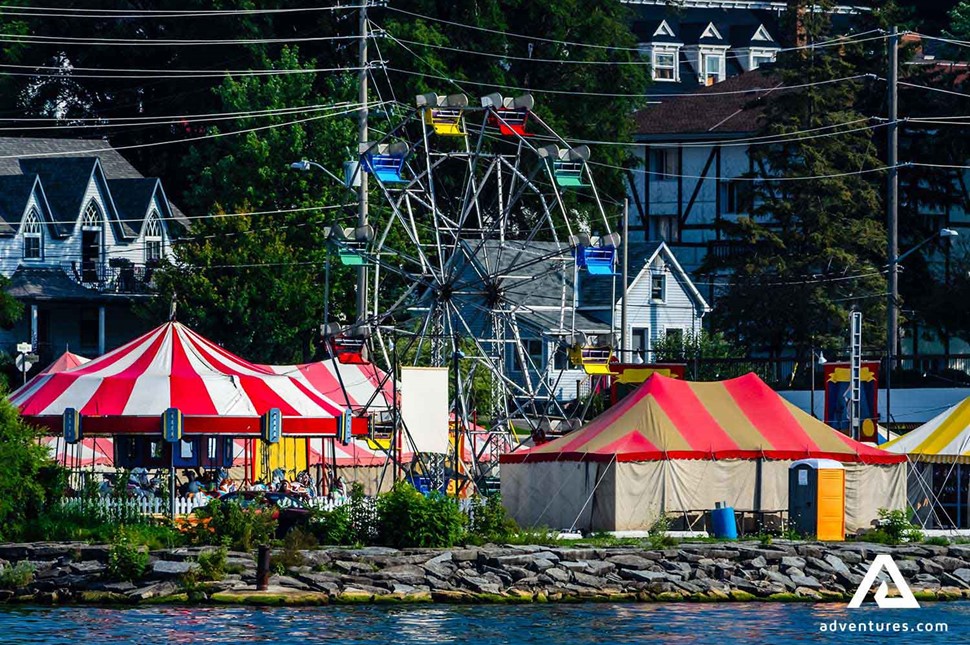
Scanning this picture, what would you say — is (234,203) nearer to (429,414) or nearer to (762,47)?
(429,414)

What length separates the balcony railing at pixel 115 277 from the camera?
281 feet

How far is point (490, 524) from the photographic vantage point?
42625 millimetres

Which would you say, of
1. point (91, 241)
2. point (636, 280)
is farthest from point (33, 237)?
point (636, 280)

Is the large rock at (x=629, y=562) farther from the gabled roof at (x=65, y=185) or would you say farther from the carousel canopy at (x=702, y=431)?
the gabled roof at (x=65, y=185)

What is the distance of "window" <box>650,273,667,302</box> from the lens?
92312 millimetres

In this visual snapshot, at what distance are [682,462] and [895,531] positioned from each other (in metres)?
4.63

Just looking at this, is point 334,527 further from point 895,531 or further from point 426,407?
point 895,531

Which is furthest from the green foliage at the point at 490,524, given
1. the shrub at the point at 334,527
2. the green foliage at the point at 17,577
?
the green foliage at the point at 17,577

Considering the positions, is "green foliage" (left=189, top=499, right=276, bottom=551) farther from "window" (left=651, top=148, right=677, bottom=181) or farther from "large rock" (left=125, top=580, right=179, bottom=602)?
"window" (left=651, top=148, right=677, bottom=181)

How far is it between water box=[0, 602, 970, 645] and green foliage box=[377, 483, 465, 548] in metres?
2.11

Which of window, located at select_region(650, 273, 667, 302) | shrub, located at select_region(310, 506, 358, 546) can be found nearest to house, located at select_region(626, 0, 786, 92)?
window, located at select_region(650, 273, 667, 302)

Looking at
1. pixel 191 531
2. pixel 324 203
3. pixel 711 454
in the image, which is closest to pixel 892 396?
pixel 324 203

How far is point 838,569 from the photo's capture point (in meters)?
42.5

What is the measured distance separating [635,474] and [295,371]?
555 inches
